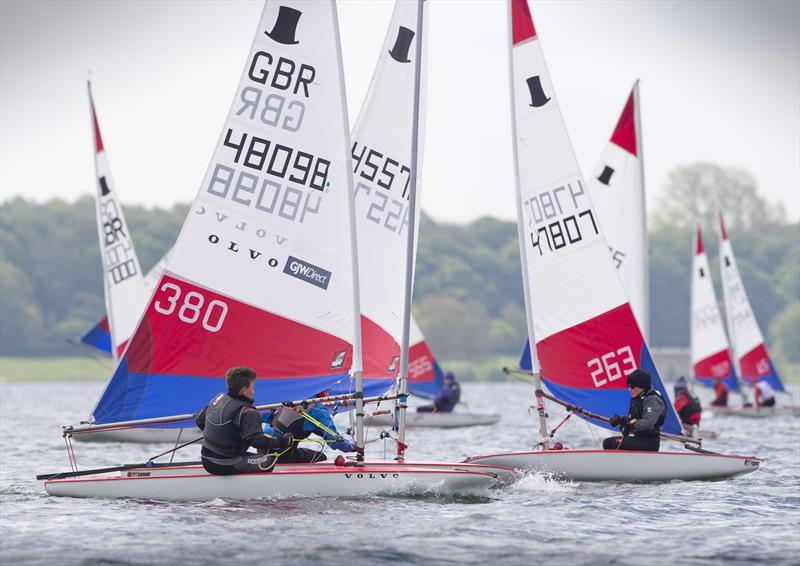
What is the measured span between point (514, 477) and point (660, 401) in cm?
219

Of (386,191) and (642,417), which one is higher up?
(386,191)

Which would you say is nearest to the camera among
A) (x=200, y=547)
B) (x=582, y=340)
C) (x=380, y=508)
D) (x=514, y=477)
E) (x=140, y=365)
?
(x=200, y=547)

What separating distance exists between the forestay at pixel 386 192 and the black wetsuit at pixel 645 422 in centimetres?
294

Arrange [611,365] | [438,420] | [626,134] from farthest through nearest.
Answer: [438,420] → [626,134] → [611,365]

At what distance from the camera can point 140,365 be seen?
13211 mm

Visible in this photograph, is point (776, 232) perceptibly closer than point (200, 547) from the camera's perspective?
No

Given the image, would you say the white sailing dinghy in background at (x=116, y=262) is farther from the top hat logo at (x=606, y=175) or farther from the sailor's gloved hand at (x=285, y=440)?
the sailor's gloved hand at (x=285, y=440)

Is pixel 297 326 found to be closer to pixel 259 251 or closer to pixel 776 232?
pixel 259 251

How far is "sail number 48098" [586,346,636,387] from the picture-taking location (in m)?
16.4

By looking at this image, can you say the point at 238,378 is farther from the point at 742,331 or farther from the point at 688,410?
the point at 742,331

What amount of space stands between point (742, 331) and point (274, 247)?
27338 mm

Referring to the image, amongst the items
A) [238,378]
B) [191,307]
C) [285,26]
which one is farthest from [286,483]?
[285,26]

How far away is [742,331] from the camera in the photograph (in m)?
38.1

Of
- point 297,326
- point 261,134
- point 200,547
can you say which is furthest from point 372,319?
point 200,547
